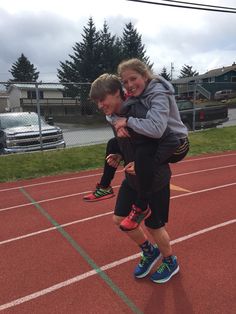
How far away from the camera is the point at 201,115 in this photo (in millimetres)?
16719

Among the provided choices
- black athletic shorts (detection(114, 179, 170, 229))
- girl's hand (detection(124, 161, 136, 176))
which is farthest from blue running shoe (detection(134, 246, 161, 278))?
girl's hand (detection(124, 161, 136, 176))

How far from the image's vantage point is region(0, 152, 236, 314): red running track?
136 inches

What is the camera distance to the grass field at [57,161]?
33.2 ft

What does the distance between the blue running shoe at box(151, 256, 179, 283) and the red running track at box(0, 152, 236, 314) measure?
6 centimetres

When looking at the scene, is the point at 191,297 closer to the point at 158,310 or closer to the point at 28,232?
the point at 158,310

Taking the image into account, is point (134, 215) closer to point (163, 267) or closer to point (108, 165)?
point (108, 165)

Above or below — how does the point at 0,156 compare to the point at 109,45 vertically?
below

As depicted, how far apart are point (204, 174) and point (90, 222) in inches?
166

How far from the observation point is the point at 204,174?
9.12m

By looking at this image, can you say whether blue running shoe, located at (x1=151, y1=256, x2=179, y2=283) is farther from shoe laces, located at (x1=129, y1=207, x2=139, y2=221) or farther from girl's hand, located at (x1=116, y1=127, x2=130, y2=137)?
girl's hand, located at (x1=116, y1=127, x2=130, y2=137)

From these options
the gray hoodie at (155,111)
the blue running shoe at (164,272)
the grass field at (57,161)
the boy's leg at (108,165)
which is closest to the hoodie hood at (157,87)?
the gray hoodie at (155,111)

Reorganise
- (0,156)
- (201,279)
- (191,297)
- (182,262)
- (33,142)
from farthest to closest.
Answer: (33,142)
(0,156)
(182,262)
(201,279)
(191,297)

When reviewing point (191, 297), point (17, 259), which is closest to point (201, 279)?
point (191, 297)

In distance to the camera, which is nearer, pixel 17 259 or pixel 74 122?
pixel 17 259
